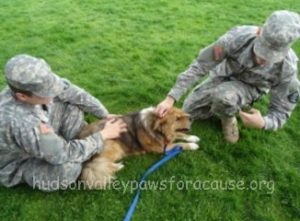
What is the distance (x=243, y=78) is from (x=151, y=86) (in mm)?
1436

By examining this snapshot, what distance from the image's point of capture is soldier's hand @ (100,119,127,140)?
3853mm

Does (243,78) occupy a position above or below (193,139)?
above

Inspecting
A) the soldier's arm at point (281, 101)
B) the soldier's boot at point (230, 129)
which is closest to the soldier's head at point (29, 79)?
the soldier's boot at point (230, 129)

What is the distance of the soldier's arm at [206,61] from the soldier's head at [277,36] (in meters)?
0.44

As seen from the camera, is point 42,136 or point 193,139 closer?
point 42,136

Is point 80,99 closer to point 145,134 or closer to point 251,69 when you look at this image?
point 145,134

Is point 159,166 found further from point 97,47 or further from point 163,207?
point 97,47

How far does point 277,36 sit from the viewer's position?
11.3ft

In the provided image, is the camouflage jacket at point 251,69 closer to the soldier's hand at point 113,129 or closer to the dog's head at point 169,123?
the dog's head at point 169,123

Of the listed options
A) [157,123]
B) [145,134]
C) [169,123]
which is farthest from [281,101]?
[145,134]

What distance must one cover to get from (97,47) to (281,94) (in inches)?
124

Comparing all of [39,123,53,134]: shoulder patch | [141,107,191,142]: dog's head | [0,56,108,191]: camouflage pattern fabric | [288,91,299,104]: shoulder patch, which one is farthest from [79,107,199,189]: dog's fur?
[288,91,299,104]: shoulder patch

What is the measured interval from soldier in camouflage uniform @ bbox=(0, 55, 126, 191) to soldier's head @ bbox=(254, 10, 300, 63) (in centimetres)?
146

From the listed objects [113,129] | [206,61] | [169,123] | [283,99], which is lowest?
[169,123]
